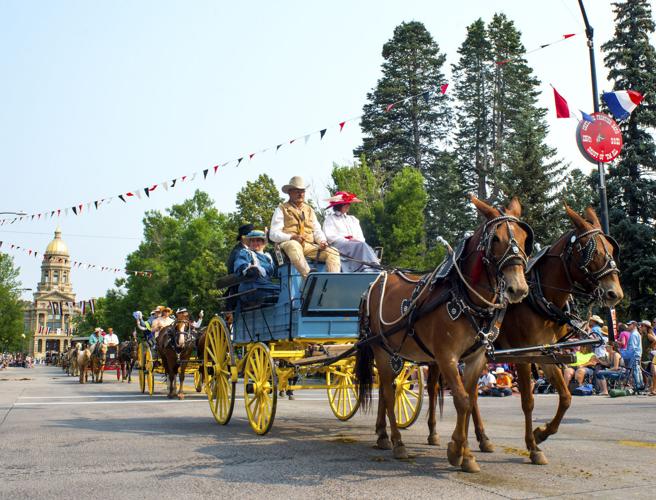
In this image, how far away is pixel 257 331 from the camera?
11328 mm

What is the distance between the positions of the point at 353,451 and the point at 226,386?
3.29 m

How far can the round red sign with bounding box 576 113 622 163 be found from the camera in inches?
742

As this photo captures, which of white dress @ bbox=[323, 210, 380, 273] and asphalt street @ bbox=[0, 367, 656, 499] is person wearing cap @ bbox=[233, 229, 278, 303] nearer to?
white dress @ bbox=[323, 210, 380, 273]

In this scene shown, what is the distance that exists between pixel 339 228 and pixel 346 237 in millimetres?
219

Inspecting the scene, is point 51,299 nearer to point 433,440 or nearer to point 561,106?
point 561,106

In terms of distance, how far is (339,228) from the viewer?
423 inches

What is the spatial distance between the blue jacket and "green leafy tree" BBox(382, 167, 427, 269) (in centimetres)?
2708

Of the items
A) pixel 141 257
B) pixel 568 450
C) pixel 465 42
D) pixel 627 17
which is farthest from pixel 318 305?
pixel 141 257

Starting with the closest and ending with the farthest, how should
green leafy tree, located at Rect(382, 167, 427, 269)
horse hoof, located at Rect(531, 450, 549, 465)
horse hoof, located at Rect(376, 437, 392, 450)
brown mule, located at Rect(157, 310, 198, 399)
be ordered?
horse hoof, located at Rect(531, 450, 549, 465) < horse hoof, located at Rect(376, 437, 392, 450) < brown mule, located at Rect(157, 310, 198, 399) < green leafy tree, located at Rect(382, 167, 427, 269)

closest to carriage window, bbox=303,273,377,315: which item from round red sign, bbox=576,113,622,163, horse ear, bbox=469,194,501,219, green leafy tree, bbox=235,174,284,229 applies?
horse ear, bbox=469,194,501,219

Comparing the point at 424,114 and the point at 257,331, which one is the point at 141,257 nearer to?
the point at 424,114

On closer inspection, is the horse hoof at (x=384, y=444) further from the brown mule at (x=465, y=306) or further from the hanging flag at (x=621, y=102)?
the hanging flag at (x=621, y=102)

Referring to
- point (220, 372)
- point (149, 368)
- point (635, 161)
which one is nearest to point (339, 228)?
point (220, 372)

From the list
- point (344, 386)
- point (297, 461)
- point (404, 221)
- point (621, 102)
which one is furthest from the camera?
point (404, 221)
